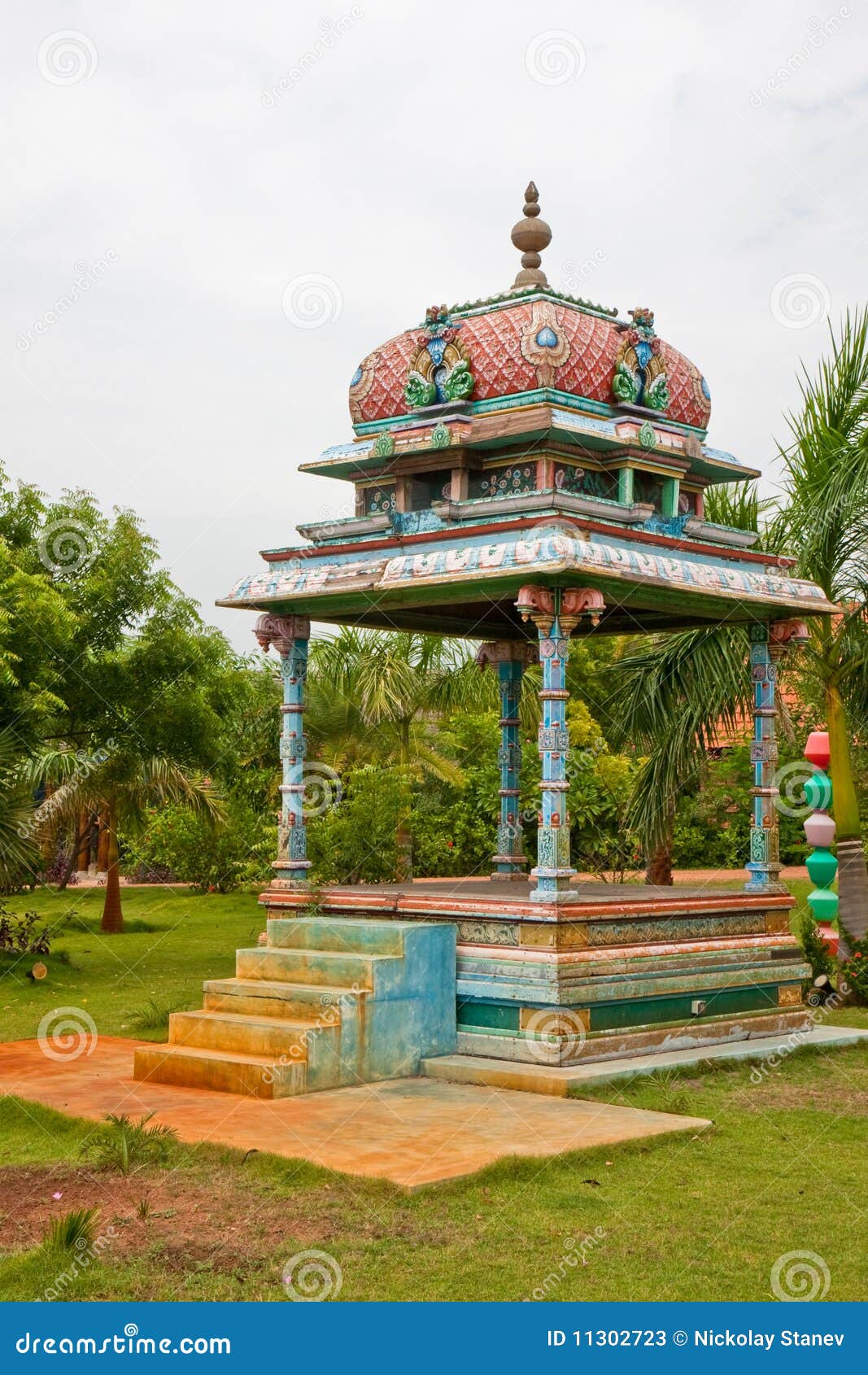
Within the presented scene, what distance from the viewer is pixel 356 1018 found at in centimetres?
893

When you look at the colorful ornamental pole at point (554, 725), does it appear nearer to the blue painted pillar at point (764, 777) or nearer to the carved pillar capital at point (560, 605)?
the carved pillar capital at point (560, 605)

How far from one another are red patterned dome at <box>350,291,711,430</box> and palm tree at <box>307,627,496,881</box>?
708 centimetres

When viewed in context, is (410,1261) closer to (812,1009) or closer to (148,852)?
(812,1009)

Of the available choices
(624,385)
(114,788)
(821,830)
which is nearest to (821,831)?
(821,830)

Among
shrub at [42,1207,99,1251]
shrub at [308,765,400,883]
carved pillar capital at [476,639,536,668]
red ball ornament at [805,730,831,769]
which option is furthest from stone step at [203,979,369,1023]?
red ball ornament at [805,730,831,769]

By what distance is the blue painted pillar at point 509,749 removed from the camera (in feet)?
41.0

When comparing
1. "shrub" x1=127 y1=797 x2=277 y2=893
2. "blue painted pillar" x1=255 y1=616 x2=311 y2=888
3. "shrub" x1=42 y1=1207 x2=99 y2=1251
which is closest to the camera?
"shrub" x1=42 y1=1207 x2=99 y2=1251

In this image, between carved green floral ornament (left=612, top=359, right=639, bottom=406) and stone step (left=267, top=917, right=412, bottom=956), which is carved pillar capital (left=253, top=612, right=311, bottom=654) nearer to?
stone step (left=267, top=917, right=412, bottom=956)

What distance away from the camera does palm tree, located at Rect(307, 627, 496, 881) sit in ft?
60.7

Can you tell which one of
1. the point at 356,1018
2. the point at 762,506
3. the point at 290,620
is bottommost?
the point at 356,1018

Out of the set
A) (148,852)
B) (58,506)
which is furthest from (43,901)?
(58,506)

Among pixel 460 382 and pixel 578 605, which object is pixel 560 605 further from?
pixel 460 382

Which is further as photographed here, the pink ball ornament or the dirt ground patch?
the pink ball ornament

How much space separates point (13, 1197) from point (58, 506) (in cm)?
961
